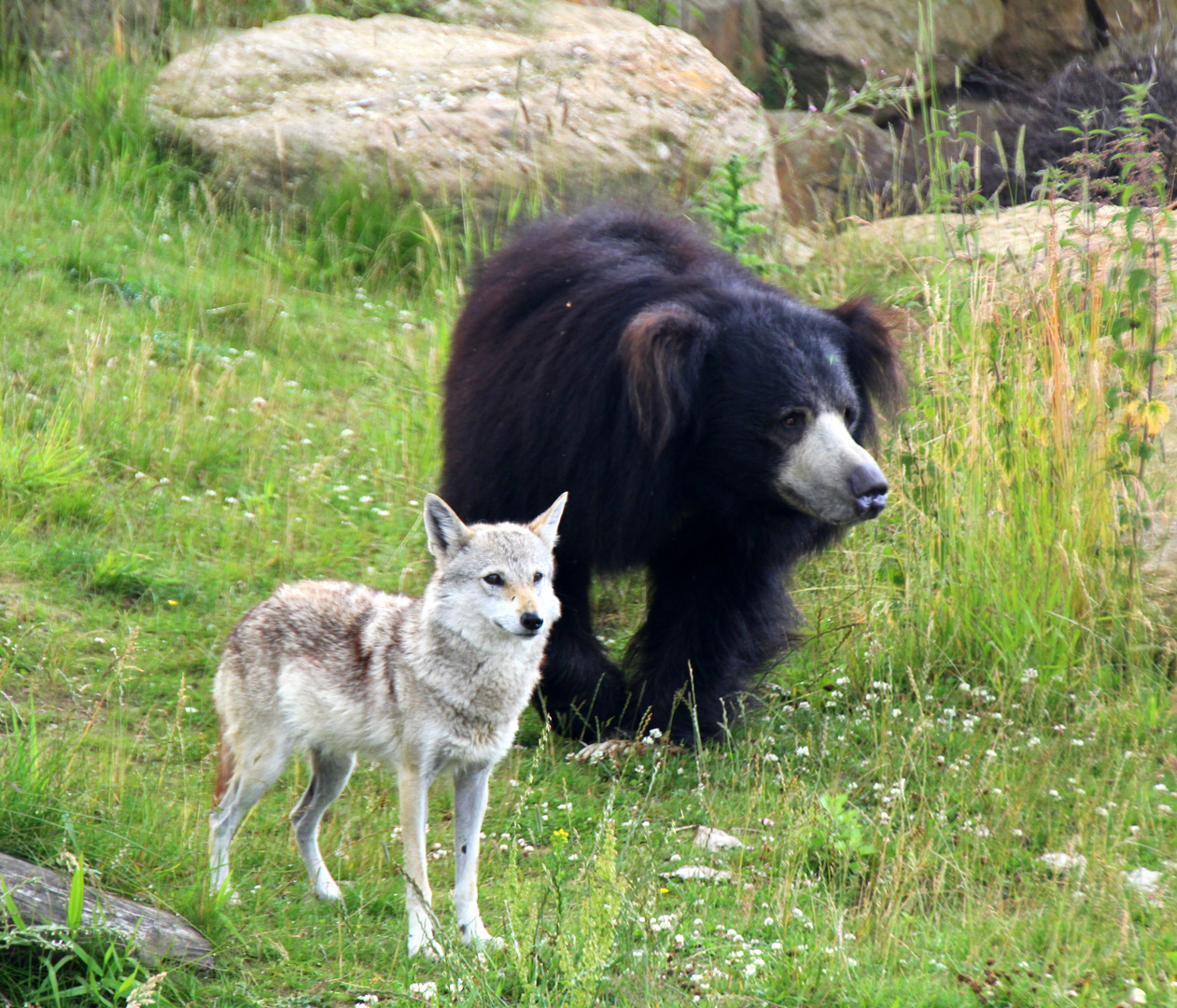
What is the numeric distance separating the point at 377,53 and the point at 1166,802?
8213 mm

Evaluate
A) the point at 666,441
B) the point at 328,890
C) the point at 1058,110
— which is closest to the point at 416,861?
the point at 328,890

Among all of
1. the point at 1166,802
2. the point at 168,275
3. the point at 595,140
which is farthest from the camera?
the point at 595,140

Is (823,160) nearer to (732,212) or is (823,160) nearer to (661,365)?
(732,212)

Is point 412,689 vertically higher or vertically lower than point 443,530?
lower

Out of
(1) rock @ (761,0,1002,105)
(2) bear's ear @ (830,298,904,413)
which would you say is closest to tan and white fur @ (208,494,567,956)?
(2) bear's ear @ (830,298,904,413)

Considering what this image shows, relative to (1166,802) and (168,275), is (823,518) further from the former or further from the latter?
(168,275)

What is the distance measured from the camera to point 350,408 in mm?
7762

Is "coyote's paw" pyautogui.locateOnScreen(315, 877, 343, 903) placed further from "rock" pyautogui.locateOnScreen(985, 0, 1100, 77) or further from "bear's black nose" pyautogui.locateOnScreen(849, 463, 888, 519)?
"rock" pyautogui.locateOnScreen(985, 0, 1100, 77)

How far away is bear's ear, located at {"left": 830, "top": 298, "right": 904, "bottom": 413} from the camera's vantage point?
5113mm

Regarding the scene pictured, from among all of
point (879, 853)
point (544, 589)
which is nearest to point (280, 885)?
point (544, 589)

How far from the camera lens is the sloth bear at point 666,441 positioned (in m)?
4.66

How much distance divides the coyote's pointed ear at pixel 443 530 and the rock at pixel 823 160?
769cm

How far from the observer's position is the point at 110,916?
3164mm

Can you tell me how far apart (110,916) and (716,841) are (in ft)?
6.69
